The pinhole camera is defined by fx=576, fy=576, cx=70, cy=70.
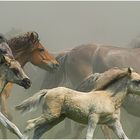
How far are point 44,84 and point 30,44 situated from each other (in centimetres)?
190

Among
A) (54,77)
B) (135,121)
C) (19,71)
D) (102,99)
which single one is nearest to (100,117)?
(102,99)

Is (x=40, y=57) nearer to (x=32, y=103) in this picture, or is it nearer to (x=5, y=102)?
(x=5, y=102)

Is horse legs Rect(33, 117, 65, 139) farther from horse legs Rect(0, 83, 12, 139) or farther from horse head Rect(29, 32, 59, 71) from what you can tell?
horse head Rect(29, 32, 59, 71)

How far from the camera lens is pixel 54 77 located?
1241cm

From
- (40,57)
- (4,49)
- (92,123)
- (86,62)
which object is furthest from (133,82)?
(86,62)

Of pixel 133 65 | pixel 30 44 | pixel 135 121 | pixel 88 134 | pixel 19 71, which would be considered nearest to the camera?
pixel 88 134

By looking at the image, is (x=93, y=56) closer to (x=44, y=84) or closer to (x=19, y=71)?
(x=44, y=84)

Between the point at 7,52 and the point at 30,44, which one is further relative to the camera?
the point at 30,44

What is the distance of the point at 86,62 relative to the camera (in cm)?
1251

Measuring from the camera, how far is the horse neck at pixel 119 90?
7.23 m

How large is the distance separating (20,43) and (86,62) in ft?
7.32

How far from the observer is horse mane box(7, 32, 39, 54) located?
10.6m

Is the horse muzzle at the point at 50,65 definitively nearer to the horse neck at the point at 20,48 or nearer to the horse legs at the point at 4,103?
the horse neck at the point at 20,48

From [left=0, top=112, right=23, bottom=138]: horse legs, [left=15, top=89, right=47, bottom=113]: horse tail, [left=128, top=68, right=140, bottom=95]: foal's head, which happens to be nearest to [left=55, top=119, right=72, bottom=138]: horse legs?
[left=15, top=89, right=47, bottom=113]: horse tail
